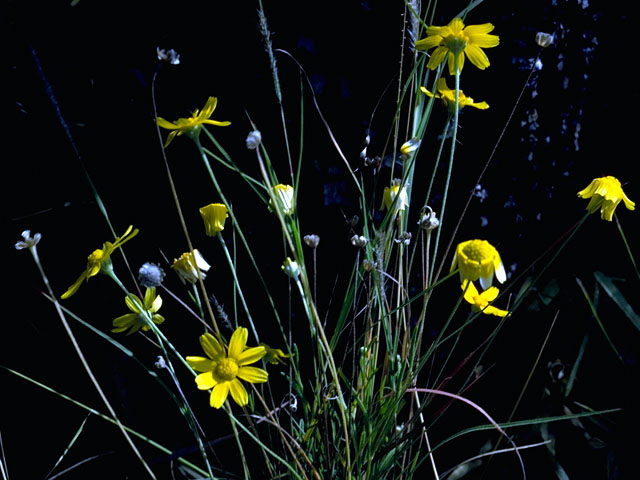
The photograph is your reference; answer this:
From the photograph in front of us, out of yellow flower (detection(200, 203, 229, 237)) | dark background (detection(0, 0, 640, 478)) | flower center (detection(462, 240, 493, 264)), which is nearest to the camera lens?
flower center (detection(462, 240, 493, 264))

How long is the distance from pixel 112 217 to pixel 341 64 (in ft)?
1.49

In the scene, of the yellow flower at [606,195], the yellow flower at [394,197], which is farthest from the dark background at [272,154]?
the yellow flower at [606,195]

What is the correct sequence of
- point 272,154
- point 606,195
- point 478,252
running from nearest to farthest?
point 478,252 → point 606,195 → point 272,154

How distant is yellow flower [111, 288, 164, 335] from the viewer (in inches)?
24.3

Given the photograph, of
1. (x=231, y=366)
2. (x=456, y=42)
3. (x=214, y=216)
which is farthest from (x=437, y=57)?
(x=231, y=366)

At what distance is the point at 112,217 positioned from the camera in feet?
3.11

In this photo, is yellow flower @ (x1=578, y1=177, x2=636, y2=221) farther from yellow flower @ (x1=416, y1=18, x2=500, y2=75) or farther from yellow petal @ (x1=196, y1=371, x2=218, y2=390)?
yellow petal @ (x1=196, y1=371, x2=218, y2=390)

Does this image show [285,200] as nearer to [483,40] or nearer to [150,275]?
[150,275]

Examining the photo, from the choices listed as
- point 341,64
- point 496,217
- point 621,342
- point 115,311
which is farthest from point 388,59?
point 621,342

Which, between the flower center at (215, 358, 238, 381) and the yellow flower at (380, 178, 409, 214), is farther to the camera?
the yellow flower at (380, 178, 409, 214)

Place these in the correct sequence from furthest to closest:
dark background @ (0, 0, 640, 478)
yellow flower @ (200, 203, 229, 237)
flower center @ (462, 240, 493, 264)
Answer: dark background @ (0, 0, 640, 478)
yellow flower @ (200, 203, 229, 237)
flower center @ (462, 240, 493, 264)

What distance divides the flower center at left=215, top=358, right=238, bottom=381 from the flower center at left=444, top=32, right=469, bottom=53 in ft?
1.37

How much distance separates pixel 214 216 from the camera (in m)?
0.66

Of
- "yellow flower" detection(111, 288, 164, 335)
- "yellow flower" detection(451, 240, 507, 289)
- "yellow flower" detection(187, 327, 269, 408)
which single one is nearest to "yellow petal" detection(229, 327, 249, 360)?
"yellow flower" detection(187, 327, 269, 408)
